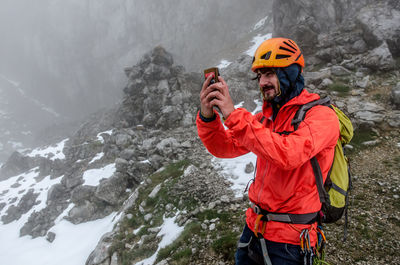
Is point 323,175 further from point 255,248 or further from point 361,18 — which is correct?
point 361,18

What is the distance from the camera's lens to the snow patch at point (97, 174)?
1962 cm

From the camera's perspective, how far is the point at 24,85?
326 feet

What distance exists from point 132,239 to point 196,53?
194 ft

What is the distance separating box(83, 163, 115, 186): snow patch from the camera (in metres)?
19.6

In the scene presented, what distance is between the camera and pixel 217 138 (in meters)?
2.73

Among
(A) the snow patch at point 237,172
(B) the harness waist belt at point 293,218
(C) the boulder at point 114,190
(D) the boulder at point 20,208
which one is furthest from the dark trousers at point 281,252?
(D) the boulder at point 20,208

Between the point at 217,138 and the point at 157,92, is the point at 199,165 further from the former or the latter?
the point at 157,92

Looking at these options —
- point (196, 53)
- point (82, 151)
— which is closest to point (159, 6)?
point (196, 53)

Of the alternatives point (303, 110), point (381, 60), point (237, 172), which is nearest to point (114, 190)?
point (237, 172)

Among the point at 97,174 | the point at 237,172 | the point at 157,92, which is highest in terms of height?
the point at 157,92

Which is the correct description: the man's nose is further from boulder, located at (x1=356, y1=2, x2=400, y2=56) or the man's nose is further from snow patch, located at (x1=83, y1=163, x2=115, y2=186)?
boulder, located at (x1=356, y1=2, x2=400, y2=56)

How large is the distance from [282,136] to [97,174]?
22303 millimetres

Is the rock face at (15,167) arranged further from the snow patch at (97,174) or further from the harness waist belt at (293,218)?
the harness waist belt at (293,218)

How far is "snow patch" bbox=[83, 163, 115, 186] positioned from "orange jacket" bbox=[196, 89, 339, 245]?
18636 mm
